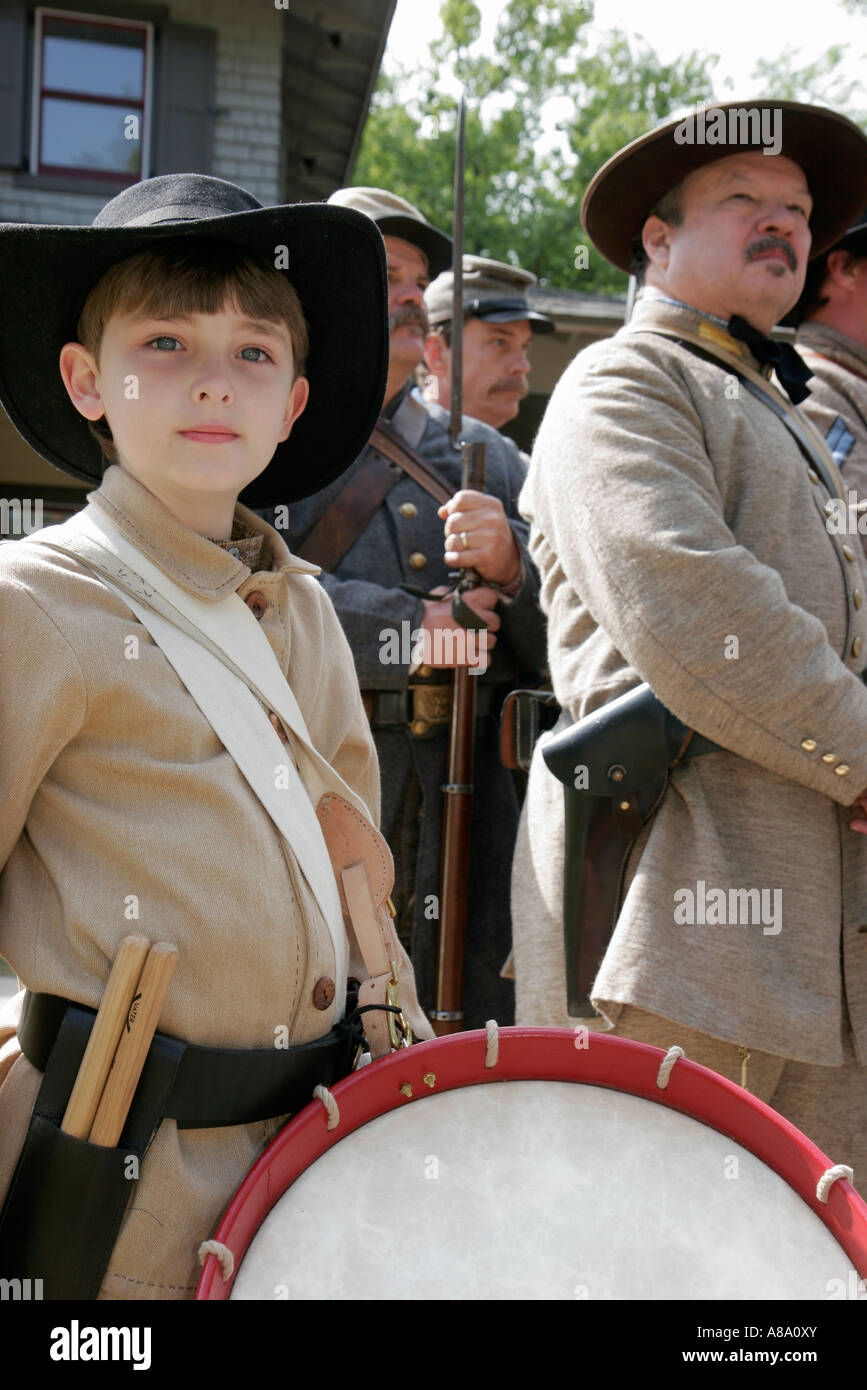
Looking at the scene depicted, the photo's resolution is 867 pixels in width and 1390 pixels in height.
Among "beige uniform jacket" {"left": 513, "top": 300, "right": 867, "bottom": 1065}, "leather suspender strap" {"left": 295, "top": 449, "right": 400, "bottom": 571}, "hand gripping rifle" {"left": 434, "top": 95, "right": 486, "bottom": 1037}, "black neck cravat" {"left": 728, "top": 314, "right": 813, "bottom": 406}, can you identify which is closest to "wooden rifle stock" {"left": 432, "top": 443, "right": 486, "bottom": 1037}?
"hand gripping rifle" {"left": 434, "top": 95, "right": 486, "bottom": 1037}

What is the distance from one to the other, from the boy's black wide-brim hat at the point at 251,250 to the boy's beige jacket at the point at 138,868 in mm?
489

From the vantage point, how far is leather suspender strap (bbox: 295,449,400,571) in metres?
3.68

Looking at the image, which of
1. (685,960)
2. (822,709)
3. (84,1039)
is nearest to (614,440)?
(822,709)

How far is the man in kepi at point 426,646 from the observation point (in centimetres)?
358

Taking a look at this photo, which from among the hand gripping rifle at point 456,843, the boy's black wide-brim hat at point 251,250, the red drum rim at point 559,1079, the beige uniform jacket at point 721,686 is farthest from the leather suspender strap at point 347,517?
the red drum rim at point 559,1079

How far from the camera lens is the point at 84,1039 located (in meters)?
1.67

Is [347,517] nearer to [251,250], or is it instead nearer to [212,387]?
[251,250]

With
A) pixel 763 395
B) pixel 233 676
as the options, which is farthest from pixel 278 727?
pixel 763 395

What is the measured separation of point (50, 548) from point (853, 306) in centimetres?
261

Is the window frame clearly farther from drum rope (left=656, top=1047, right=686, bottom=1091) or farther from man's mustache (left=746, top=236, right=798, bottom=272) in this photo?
drum rope (left=656, top=1047, right=686, bottom=1091)

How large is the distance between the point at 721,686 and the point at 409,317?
76.0 inches

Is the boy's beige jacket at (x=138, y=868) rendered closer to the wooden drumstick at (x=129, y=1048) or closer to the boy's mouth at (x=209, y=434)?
the wooden drumstick at (x=129, y=1048)
